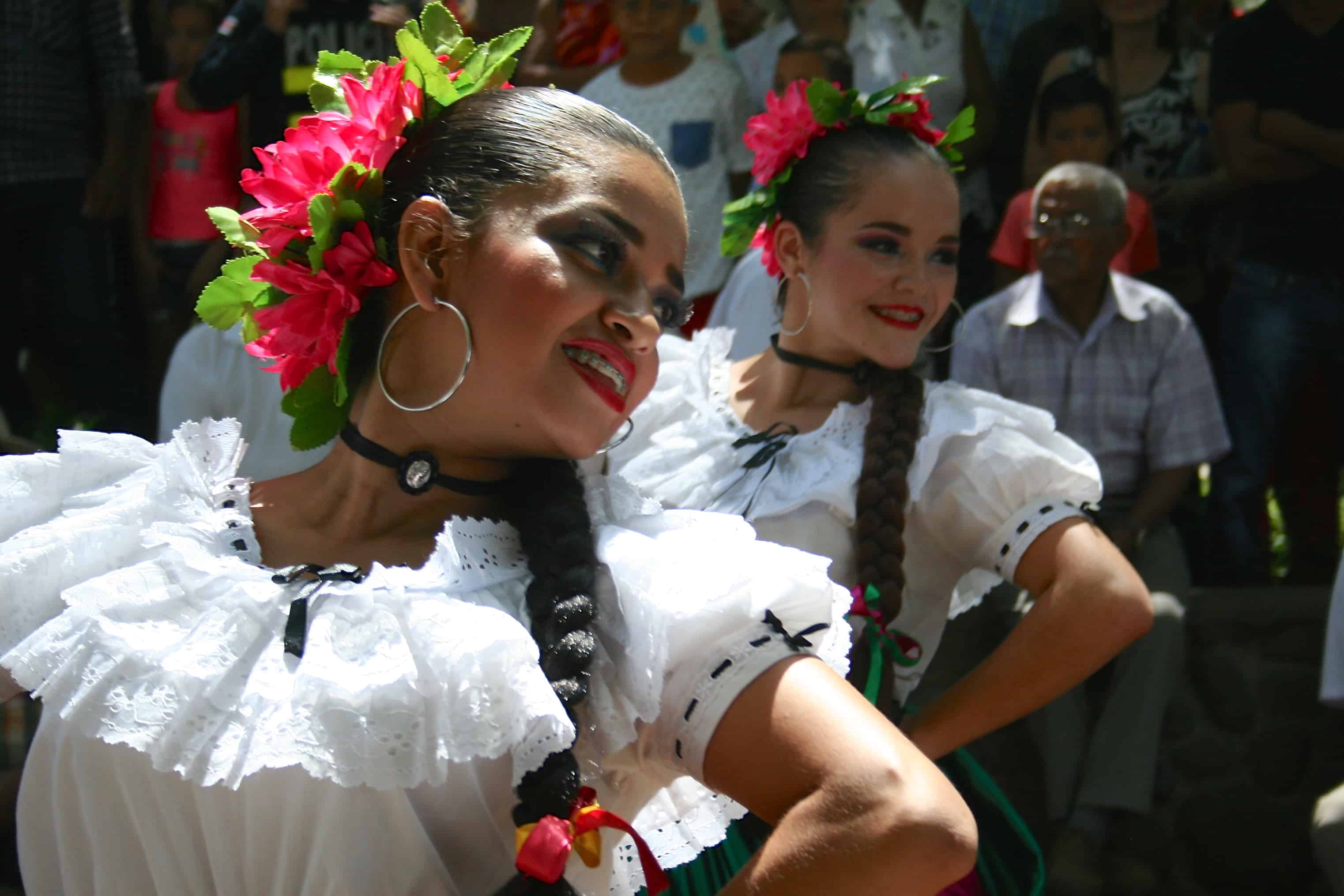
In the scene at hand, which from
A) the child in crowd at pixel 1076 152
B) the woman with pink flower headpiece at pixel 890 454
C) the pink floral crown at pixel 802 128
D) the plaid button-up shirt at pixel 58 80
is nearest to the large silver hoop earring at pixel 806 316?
the woman with pink flower headpiece at pixel 890 454

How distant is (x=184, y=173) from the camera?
531cm

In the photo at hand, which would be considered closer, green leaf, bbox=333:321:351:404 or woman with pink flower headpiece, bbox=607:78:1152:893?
green leaf, bbox=333:321:351:404

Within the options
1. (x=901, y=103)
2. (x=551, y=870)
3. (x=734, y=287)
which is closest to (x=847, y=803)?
(x=551, y=870)

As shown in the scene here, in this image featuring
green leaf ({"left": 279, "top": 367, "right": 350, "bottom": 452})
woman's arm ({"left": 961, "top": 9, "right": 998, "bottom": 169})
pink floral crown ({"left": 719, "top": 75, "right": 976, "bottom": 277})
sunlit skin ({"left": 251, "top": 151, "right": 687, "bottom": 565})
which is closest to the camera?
sunlit skin ({"left": 251, "top": 151, "right": 687, "bottom": 565})

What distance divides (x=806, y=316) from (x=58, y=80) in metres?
3.59

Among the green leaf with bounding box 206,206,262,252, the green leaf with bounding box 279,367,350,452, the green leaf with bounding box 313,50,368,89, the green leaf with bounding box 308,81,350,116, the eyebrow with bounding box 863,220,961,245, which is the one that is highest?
the green leaf with bounding box 313,50,368,89

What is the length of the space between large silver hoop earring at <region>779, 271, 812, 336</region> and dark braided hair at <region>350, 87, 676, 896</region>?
3.56 feet

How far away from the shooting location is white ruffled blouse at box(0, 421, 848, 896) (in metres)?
1.40

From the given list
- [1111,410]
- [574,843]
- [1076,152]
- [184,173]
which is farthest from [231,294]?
[184,173]

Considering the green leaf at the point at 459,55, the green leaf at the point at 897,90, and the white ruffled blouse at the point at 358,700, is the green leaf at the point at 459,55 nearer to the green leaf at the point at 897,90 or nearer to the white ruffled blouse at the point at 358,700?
the white ruffled blouse at the point at 358,700

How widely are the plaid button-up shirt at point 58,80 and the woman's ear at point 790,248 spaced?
131 inches

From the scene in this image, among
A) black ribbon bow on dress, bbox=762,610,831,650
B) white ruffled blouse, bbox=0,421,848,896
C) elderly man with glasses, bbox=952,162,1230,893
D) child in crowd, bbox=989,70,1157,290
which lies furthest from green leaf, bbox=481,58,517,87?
child in crowd, bbox=989,70,1157,290

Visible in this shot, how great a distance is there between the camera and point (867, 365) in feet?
9.11

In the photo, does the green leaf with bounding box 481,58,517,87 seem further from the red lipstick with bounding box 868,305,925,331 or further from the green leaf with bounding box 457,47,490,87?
the red lipstick with bounding box 868,305,925,331
